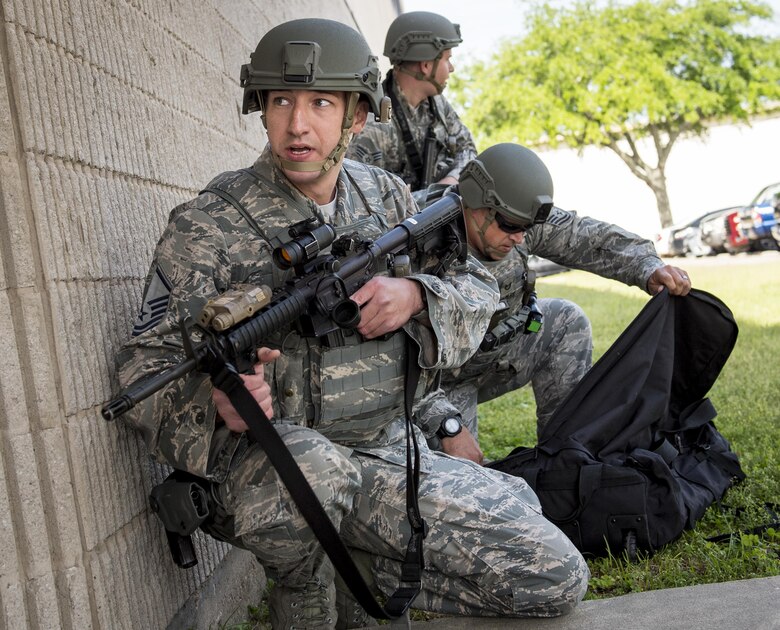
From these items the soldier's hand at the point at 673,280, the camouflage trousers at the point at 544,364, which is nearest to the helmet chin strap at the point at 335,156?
the soldier's hand at the point at 673,280

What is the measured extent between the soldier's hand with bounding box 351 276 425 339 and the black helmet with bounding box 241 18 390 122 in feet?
1.83

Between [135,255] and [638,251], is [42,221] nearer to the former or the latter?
[135,255]

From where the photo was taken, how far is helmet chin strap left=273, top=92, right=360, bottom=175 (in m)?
Result: 2.77

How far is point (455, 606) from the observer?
2.88 m

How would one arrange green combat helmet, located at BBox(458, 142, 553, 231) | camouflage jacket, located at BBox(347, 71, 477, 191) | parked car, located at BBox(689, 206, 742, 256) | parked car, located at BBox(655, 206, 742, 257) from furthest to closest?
parked car, located at BBox(655, 206, 742, 257)
parked car, located at BBox(689, 206, 742, 256)
camouflage jacket, located at BBox(347, 71, 477, 191)
green combat helmet, located at BBox(458, 142, 553, 231)

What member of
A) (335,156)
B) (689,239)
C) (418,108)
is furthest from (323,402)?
(689,239)

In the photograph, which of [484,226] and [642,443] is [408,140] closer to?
[484,226]

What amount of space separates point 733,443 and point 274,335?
288 centimetres

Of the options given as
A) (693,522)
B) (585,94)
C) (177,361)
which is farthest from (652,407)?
(585,94)

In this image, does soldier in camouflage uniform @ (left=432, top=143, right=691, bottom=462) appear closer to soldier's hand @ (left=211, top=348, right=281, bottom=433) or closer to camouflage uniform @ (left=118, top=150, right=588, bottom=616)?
camouflage uniform @ (left=118, top=150, right=588, bottom=616)

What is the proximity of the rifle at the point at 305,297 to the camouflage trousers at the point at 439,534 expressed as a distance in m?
0.34

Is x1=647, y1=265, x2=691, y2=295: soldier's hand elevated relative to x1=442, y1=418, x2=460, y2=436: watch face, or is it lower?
elevated

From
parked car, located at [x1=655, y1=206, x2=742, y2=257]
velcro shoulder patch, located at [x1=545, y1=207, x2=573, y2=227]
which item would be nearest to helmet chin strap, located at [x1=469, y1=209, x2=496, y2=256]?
velcro shoulder patch, located at [x1=545, y1=207, x2=573, y2=227]

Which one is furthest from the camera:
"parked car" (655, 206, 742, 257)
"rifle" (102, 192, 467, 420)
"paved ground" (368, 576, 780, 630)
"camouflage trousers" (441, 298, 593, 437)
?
"parked car" (655, 206, 742, 257)
